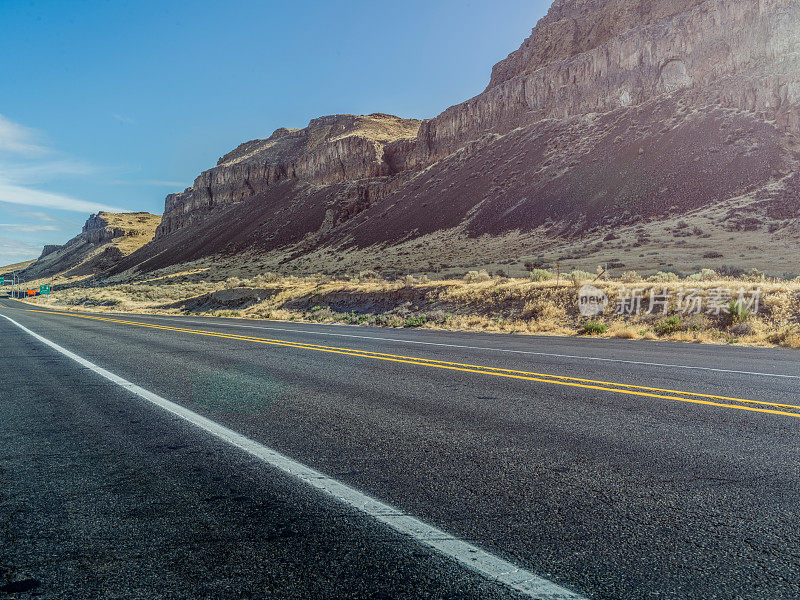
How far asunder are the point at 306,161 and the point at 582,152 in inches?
2919

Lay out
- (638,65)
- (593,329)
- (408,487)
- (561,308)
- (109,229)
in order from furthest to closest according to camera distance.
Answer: (109,229), (638,65), (561,308), (593,329), (408,487)

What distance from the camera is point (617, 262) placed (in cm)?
3534

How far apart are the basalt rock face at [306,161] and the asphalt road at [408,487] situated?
309 ft

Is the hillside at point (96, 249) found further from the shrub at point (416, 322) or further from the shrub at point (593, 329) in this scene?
the shrub at point (593, 329)

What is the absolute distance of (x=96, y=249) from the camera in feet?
547

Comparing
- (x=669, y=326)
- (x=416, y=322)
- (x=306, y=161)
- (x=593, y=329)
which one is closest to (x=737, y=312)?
(x=669, y=326)

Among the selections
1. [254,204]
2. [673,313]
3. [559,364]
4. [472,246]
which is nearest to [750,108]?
[472,246]

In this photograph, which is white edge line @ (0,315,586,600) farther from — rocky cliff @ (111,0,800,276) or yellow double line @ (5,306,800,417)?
rocky cliff @ (111,0,800,276)

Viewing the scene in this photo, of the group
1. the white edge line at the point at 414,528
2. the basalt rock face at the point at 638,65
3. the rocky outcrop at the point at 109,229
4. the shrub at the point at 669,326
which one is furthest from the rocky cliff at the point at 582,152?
the rocky outcrop at the point at 109,229

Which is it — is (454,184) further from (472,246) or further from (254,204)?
(254,204)

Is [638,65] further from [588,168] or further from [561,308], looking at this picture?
[561,308]

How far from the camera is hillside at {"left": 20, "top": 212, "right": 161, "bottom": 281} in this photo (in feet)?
493

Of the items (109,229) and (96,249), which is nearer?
(96,249)

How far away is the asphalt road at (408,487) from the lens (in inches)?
89.6
